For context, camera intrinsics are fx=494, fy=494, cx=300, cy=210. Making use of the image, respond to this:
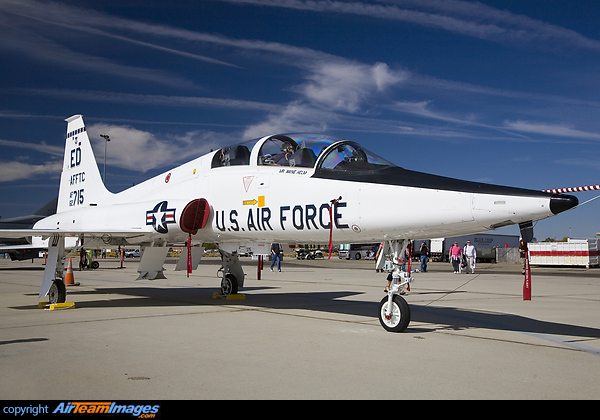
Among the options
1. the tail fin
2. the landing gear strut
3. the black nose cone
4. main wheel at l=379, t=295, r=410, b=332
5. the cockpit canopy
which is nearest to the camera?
the black nose cone

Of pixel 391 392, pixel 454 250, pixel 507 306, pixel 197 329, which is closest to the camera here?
pixel 391 392

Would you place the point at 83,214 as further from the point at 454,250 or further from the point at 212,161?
the point at 454,250

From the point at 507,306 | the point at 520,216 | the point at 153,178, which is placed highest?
the point at 153,178

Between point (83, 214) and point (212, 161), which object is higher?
point (212, 161)

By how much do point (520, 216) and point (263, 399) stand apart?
12.0 feet

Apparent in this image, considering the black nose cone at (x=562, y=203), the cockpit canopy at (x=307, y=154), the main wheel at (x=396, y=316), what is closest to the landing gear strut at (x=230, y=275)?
the cockpit canopy at (x=307, y=154)

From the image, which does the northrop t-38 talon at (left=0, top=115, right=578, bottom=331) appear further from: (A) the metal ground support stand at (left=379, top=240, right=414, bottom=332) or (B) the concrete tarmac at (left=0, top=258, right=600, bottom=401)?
(B) the concrete tarmac at (left=0, top=258, right=600, bottom=401)

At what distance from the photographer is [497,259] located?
52.1 m

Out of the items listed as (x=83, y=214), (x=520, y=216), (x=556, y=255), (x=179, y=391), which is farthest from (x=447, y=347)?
(x=556, y=255)

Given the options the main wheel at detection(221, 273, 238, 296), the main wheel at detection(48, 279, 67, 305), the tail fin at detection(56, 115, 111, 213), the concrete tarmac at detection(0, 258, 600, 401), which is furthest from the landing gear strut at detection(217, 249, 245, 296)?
the tail fin at detection(56, 115, 111, 213)

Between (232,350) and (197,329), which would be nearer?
(232,350)

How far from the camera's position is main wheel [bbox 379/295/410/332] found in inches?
270

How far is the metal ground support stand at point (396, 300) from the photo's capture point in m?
6.86

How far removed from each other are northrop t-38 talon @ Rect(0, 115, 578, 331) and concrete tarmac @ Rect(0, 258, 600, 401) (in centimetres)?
115
